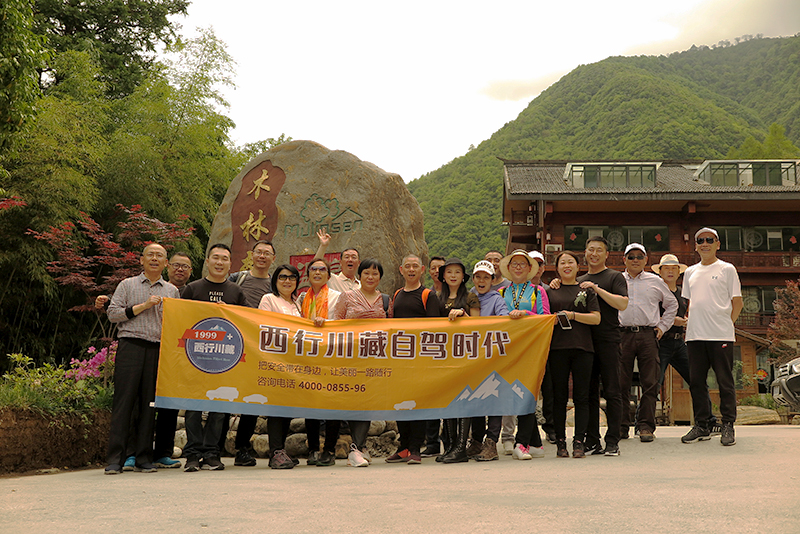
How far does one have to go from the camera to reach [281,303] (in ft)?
15.7

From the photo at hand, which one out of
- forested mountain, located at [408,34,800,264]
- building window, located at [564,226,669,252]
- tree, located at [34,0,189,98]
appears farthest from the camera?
forested mountain, located at [408,34,800,264]

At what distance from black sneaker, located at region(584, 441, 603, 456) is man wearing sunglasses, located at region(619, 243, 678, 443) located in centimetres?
70

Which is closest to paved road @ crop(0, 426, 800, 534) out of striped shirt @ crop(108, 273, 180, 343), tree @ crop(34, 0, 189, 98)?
striped shirt @ crop(108, 273, 180, 343)

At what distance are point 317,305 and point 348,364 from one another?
53cm

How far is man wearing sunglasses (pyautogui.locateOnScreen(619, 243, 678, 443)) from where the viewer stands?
5184mm

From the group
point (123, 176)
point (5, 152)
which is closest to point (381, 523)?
point (5, 152)

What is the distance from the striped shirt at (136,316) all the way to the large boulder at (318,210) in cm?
240

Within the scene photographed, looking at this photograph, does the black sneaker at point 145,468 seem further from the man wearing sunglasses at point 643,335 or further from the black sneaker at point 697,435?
the black sneaker at point 697,435

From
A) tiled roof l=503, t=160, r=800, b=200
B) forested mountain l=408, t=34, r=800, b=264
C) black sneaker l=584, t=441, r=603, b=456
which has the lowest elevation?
black sneaker l=584, t=441, r=603, b=456

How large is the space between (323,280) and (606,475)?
2424 millimetres

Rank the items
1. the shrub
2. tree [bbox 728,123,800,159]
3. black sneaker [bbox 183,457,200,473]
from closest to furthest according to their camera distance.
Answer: black sneaker [bbox 183,457,200,473] → the shrub → tree [bbox 728,123,800,159]

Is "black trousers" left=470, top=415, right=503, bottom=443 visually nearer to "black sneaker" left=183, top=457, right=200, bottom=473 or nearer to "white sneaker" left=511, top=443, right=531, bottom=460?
"white sneaker" left=511, top=443, right=531, bottom=460

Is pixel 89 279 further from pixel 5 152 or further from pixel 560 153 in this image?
pixel 560 153

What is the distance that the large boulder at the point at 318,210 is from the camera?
6.68 meters
